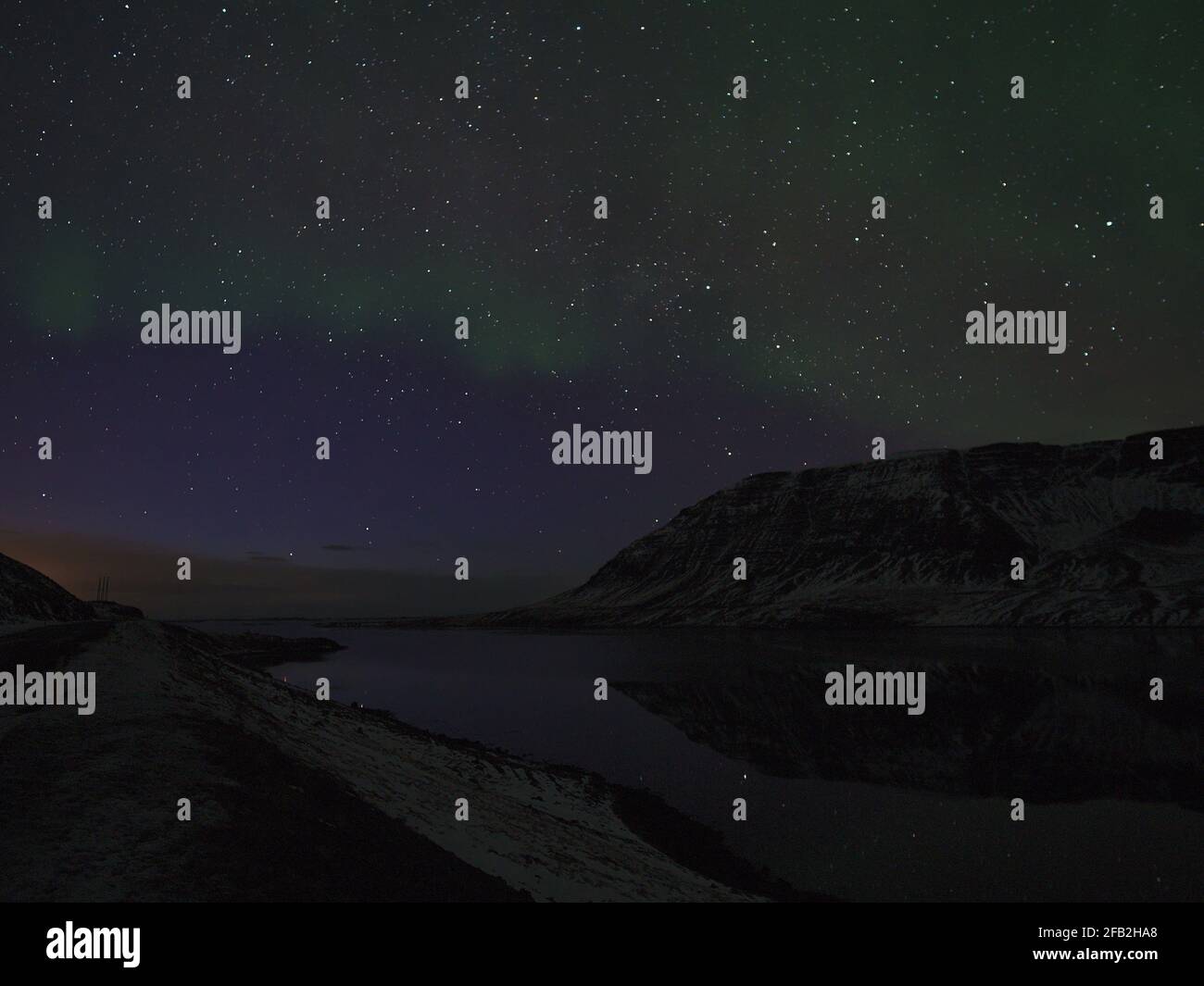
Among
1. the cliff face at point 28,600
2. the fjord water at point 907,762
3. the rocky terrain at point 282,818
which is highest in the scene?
the cliff face at point 28,600

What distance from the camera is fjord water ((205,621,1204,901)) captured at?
1914cm

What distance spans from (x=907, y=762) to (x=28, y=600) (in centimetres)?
7209

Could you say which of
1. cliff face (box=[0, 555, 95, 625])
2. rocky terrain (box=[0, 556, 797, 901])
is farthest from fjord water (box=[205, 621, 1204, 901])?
cliff face (box=[0, 555, 95, 625])

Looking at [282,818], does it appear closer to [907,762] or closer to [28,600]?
[907,762]

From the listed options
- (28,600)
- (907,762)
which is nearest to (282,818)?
(907,762)

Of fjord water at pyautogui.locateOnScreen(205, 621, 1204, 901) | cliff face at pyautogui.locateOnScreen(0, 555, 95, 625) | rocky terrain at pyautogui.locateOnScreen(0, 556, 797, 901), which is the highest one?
cliff face at pyautogui.locateOnScreen(0, 555, 95, 625)

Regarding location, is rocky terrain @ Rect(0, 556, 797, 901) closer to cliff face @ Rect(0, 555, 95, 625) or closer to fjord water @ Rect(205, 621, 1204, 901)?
fjord water @ Rect(205, 621, 1204, 901)

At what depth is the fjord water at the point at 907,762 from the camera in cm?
1914

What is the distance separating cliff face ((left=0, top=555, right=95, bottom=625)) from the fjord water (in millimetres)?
20920

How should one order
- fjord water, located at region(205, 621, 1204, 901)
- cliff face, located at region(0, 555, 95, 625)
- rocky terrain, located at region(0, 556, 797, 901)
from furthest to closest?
cliff face, located at region(0, 555, 95, 625) < fjord water, located at region(205, 621, 1204, 901) < rocky terrain, located at region(0, 556, 797, 901)

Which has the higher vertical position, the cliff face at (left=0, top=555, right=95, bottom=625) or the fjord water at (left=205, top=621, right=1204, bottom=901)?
the cliff face at (left=0, top=555, right=95, bottom=625)

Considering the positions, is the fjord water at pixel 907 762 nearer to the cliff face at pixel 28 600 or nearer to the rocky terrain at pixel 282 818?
the rocky terrain at pixel 282 818

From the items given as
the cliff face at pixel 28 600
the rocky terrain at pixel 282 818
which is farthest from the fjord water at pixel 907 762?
the cliff face at pixel 28 600

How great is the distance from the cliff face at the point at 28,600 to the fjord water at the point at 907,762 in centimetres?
2092
